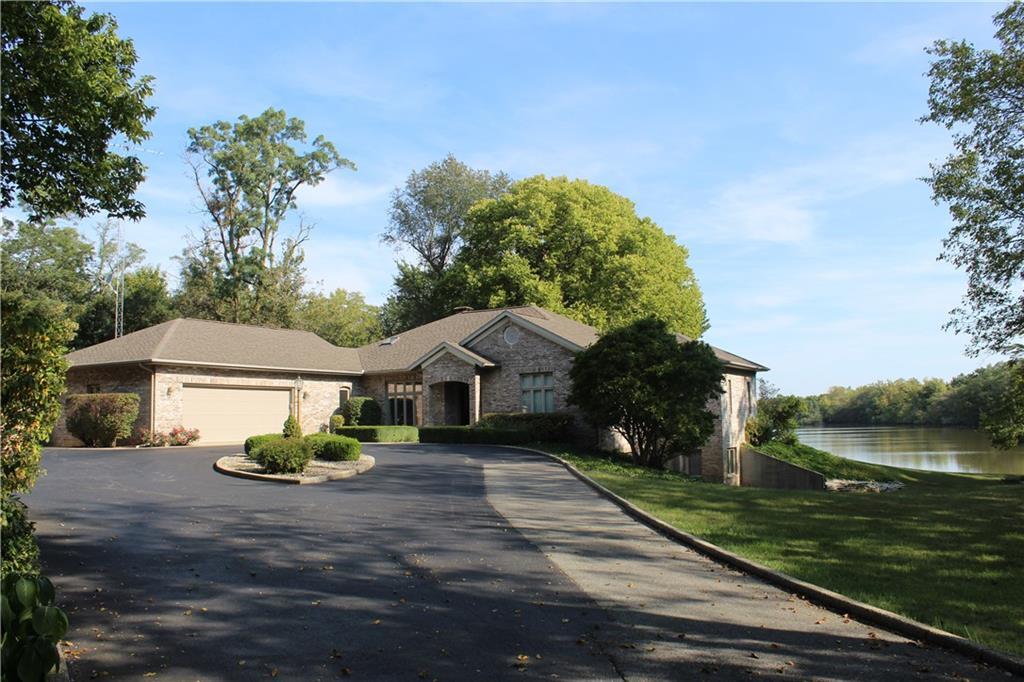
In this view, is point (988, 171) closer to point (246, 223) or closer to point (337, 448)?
point (337, 448)

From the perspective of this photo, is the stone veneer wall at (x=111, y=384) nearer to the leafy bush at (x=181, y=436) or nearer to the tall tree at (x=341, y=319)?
the leafy bush at (x=181, y=436)

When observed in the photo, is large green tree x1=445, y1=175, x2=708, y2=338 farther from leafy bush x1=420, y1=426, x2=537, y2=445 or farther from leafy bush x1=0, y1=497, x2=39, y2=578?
leafy bush x1=0, y1=497, x2=39, y2=578

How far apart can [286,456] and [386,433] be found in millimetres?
12451

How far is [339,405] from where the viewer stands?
34906 millimetres

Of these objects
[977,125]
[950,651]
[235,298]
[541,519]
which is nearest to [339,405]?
A: [235,298]

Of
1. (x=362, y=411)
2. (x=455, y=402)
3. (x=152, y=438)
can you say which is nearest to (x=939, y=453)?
(x=455, y=402)

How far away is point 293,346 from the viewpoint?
1400 inches

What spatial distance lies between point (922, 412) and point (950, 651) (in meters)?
91.2

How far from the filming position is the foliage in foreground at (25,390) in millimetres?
6645

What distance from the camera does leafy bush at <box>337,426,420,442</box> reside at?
29.2 meters

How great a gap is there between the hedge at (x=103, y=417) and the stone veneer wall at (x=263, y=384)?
101 cm

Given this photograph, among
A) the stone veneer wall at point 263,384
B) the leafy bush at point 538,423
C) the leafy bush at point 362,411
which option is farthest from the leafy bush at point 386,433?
the leafy bush at point 362,411

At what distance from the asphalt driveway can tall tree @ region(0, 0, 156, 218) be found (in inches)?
190

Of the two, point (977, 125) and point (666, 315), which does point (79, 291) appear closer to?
point (666, 315)
